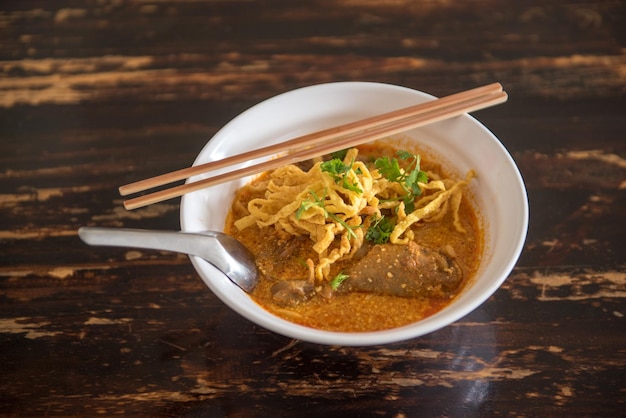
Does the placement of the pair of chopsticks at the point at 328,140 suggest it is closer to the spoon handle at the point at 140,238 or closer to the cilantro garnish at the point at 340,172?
the cilantro garnish at the point at 340,172

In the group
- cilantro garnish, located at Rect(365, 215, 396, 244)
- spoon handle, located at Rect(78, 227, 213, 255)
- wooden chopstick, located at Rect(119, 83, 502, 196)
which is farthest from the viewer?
cilantro garnish, located at Rect(365, 215, 396, 244)

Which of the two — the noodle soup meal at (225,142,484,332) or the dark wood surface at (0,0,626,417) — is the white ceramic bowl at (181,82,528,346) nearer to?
the noodle soup meal at (225,142,484,332)

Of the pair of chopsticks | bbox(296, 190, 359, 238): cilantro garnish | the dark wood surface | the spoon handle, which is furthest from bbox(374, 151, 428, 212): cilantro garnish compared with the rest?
the spoon handle

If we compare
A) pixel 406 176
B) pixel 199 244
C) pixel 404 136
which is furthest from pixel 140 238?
pixel 404 136

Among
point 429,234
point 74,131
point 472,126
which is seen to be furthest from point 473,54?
point 74,131

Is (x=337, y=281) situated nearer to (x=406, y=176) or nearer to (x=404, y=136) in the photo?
(x=406, y=176)
